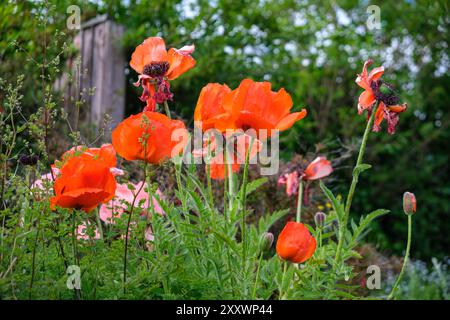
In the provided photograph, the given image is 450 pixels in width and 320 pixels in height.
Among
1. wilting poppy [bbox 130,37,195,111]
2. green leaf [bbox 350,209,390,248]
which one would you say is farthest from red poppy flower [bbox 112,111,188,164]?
green leaf [bbox 350,209,390,248]

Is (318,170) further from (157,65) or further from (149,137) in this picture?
(149,137)

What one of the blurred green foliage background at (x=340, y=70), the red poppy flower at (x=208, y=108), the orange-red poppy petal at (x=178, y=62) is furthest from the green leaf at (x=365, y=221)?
the blurred green foliage background at (x=340, y=70)

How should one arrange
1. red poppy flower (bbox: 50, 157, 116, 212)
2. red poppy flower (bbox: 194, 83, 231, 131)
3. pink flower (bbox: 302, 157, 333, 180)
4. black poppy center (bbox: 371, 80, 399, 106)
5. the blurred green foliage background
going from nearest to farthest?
red poppy flower (bbox: 50, 157, 116, 212) → red poppy flower (bbox: 194, 83, 231, 131) → black poppy center (bbox: 371, 80, 399, 106) → pink flower (bbox: 302, 157, 333, 180) → the blurred green foliage background

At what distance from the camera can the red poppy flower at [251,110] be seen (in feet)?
3.71

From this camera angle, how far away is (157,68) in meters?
1.34

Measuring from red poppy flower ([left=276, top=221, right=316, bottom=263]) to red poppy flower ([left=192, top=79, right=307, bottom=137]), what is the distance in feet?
0.60

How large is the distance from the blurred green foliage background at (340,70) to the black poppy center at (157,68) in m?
2.56

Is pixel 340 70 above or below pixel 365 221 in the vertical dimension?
above

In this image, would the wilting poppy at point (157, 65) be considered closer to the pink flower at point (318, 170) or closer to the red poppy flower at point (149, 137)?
the red poppy flower at point (149, 137)

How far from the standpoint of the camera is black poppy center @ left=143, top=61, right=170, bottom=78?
135 cm

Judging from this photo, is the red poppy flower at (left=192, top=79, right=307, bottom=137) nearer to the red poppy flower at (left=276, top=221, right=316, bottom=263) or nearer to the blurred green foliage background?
the red poppy flower at (left=276, top=221, right=316, bottom=263)

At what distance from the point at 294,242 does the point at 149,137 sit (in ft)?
1.08

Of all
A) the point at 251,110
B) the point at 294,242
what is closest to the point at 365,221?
the point at 294,242
